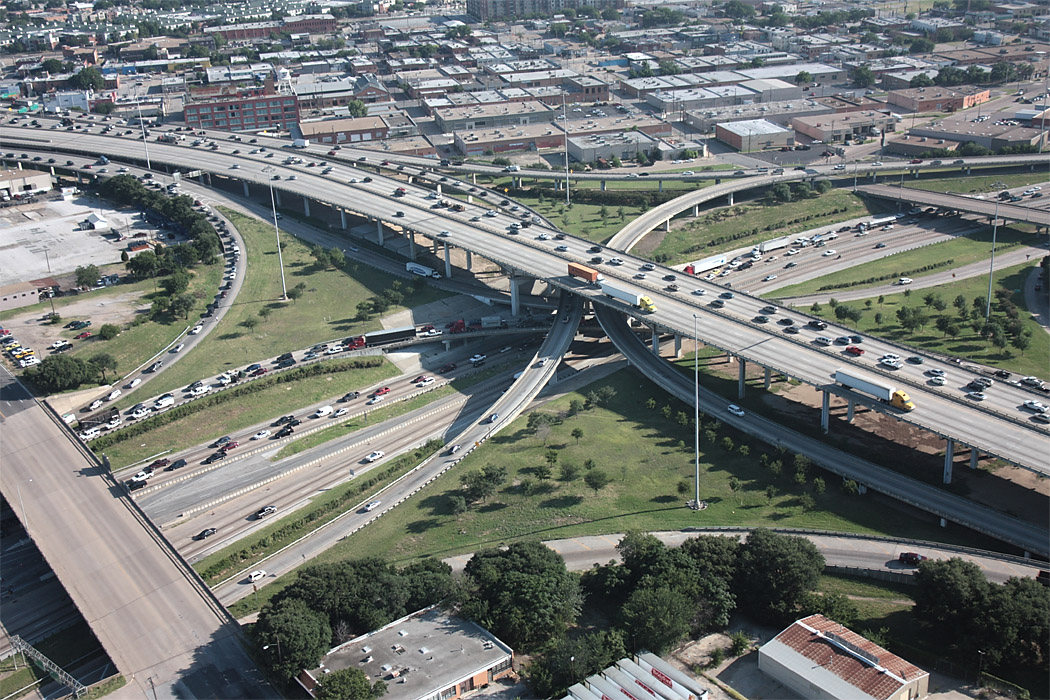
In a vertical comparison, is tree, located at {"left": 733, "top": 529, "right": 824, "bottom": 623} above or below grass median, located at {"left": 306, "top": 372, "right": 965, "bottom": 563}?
above

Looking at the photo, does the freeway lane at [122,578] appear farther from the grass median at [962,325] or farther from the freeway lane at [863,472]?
the grass median at [962,325]

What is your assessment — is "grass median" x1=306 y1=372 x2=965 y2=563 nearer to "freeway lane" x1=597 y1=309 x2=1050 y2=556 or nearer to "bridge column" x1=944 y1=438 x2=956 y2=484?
"freeway lane" x1=597 y1=309 x2=1050 y2=556

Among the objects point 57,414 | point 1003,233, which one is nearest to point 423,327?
point 57,414

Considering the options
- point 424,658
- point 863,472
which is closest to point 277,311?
point 424,658

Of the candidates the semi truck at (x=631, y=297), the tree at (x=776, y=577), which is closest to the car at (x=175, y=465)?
the semi truck at (x=631, y=297)

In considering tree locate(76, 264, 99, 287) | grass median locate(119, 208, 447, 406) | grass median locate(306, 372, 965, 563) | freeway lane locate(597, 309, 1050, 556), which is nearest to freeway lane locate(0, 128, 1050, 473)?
freeway lane locate(597, 309, 1050, 556)

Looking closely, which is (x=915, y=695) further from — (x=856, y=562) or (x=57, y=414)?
(x=57, y=414)

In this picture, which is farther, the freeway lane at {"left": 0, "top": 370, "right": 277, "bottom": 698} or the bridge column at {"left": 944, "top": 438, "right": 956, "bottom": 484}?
the bridge column at {"left": 944, "top": 438, "right": 956, "bottom": 484}
